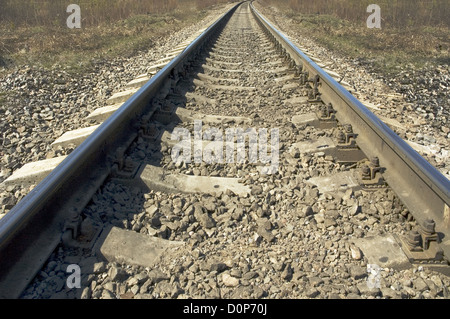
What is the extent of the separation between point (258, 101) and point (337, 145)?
1750 mm

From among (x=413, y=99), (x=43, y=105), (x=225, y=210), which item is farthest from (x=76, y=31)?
(x=225, y=210)

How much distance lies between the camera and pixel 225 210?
265cm

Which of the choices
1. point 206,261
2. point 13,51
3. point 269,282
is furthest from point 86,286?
point 13,51

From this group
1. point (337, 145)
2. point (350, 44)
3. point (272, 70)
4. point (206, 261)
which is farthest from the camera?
point (350, 44)

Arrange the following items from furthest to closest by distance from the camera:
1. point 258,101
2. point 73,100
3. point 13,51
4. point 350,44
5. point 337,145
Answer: point 350,44
point 13,51
point 73,100
point 258,101
point 337,145

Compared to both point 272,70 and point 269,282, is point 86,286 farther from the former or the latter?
point 272,70

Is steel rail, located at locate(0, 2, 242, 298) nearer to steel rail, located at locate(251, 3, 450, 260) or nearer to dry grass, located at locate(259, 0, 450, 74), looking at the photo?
steel rail, located at locate(251, 3, 450, 260)

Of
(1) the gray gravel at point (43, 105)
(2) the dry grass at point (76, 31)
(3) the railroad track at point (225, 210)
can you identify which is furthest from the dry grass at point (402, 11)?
(3) the railroad track at point (225, 210)

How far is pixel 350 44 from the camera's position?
11742mm

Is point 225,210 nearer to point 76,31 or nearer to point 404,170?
point 404,170

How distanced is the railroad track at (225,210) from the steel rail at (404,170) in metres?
0.01

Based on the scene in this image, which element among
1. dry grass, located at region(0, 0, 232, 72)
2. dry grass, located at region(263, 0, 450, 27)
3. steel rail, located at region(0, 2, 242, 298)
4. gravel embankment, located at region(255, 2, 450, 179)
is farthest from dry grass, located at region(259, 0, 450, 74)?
steel rail, located at region(0, 2, 242, 298)

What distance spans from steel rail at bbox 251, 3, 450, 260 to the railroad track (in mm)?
11

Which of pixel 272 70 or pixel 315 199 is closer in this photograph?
pixel 315 199
